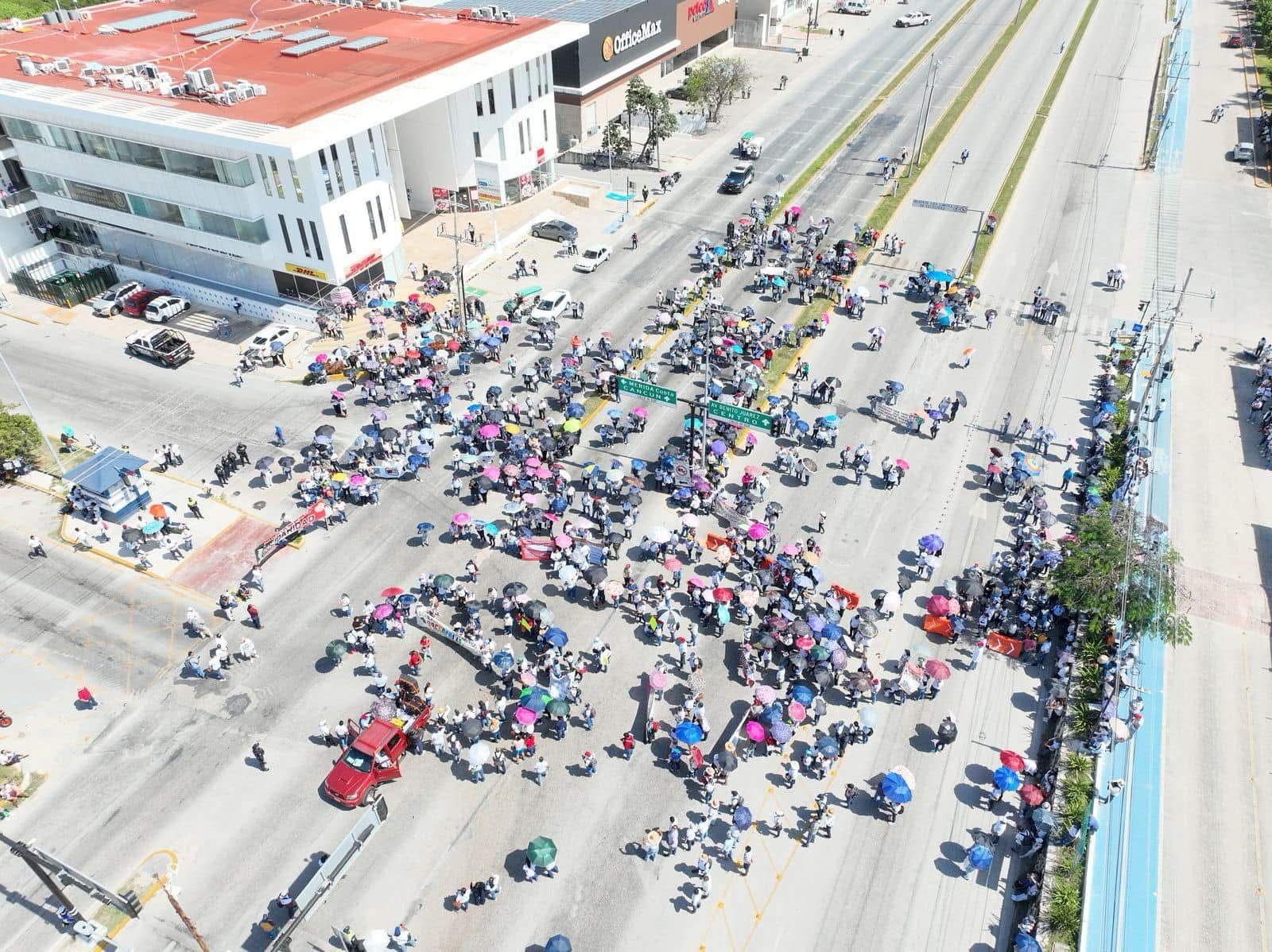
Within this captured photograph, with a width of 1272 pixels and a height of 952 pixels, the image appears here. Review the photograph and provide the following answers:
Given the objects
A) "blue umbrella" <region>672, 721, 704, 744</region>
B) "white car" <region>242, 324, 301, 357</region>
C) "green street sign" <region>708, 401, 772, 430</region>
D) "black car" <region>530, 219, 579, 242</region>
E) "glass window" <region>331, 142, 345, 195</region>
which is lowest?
"blue umbrella" <region>672, 721, 704, 744</region>

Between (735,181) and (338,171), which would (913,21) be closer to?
(735,181)

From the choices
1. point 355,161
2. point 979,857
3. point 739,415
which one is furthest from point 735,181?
point 979,857

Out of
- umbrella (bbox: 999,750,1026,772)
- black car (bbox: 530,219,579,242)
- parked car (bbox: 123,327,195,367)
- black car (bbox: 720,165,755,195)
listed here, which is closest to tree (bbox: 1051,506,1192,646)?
umbrella (bbox: 999,750,1026,772)

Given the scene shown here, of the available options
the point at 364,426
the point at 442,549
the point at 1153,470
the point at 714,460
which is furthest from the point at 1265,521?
the point at 364,426

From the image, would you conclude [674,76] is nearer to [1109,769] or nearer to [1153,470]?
[1153,470]

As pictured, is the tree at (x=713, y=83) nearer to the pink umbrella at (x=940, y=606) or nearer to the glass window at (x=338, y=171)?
the glass window at (x=338, y=171)

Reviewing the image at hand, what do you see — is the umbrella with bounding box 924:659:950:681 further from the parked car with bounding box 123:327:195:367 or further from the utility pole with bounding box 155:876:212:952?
the parked car with bounding box 123:327:195:367

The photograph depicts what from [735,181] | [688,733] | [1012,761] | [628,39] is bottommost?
[1012,761]
